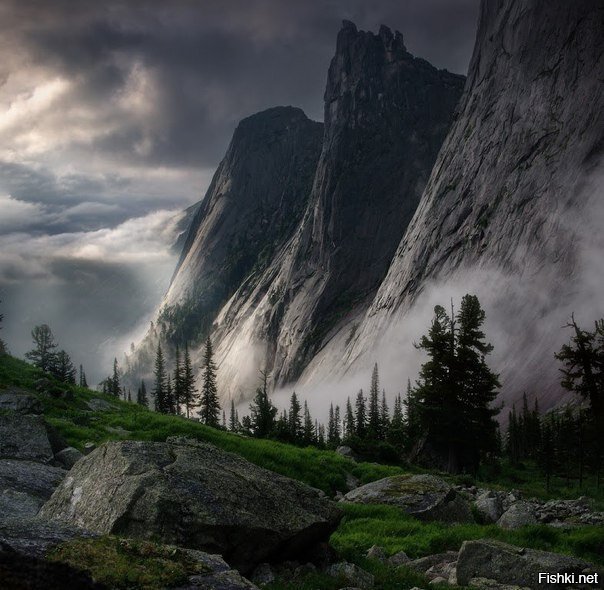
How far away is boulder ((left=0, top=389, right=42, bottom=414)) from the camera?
22453 mm

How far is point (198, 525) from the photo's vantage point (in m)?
9.42

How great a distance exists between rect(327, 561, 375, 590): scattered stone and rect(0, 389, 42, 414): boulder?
16990 millimetres

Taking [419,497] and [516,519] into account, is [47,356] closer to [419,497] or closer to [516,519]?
[419,497]

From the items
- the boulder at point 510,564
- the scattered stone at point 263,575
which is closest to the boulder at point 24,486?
the scattered stone at point 263,575

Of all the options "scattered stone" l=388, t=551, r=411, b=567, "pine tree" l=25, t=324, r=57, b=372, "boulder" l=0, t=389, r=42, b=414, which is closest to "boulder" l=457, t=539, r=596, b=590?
"scattered stone" l=388, t=551, r=411, b=567

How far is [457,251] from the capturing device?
14275cm

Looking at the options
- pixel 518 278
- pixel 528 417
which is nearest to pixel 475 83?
pixel 518 278

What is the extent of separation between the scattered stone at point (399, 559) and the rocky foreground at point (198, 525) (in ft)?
0.14

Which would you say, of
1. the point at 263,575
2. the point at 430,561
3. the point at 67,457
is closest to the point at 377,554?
the point at 430,561

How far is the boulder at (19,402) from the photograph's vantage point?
22.5 metres

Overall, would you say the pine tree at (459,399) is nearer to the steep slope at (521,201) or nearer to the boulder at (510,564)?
the boulder at (510,564)

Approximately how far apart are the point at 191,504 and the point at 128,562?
3220mm

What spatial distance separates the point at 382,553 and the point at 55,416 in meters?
19.6

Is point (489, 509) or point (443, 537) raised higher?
point (489, 509)
